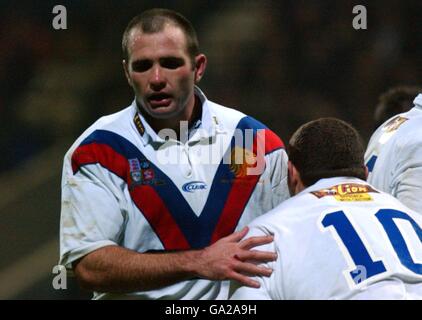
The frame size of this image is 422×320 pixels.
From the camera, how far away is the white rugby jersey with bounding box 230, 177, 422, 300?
313 centimetres

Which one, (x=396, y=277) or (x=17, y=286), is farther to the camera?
(x=17, y=286)

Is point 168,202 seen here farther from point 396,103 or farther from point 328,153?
point 396,103

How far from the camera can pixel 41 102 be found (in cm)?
616

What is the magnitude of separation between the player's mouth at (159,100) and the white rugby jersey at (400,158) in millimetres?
1045

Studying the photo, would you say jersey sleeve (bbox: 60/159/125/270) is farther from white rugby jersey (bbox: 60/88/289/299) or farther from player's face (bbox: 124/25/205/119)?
player's face (bbox: 124/25/205/119)

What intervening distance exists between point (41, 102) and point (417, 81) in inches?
93.9

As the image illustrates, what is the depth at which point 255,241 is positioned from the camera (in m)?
3.23

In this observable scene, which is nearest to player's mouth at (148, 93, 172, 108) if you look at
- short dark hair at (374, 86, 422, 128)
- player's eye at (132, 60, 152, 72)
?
player's eye at (132, 60, 152, 72)

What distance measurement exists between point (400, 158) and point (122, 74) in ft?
8.53

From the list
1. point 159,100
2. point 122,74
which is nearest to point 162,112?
point 159,100

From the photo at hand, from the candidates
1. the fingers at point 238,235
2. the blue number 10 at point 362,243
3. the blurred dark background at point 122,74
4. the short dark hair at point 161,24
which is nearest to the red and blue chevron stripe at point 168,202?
the fingers at point 238,235
